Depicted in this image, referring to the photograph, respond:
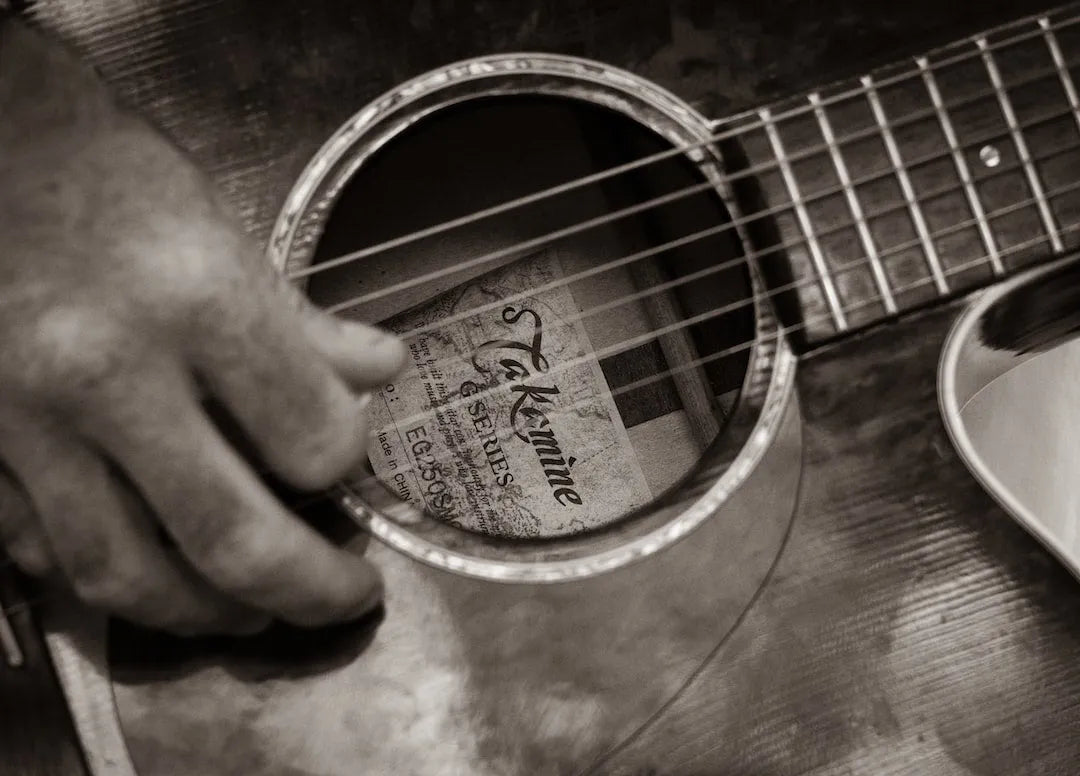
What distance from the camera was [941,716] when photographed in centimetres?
64

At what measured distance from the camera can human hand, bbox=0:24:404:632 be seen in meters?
0.47

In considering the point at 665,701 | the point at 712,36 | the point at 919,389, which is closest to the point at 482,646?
the point at 665,701

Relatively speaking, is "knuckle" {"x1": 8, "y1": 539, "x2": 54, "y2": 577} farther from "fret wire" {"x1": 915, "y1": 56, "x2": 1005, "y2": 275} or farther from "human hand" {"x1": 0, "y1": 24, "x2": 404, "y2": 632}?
"fret wire" {"x1": 915, "y1": 56, "x2": 1005, "y2": 275}

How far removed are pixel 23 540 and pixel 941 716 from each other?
2.08ft

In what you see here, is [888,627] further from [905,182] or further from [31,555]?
[31,555]

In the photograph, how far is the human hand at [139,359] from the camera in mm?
468

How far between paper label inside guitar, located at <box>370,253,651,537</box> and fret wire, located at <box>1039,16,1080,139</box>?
509 mm

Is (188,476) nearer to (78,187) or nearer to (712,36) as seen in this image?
(78,187)

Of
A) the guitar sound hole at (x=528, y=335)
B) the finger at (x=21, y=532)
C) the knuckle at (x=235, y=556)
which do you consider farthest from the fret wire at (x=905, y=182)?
the finger at (x=21, y=532)

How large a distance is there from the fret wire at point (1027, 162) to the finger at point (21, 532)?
73 centimetres

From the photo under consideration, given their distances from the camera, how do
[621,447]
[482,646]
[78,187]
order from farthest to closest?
[621,447]
[482,646]
[78,187]

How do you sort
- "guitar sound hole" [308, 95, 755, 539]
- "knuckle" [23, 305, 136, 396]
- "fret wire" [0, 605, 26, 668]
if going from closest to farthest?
"knuckle" [23, 305, 136, 396], "fret wire" [0, 605, 26, 668], "guitar sound hole" [308, 95, 755, 539]

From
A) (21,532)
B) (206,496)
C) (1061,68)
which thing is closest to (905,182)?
(1061,68)

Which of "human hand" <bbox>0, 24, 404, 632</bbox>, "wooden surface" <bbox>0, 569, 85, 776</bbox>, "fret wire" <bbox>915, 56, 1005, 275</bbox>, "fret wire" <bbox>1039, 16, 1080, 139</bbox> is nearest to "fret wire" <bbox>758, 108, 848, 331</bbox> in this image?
"fret wire" <bbox>915, 56, 1005, 275</bbox>
